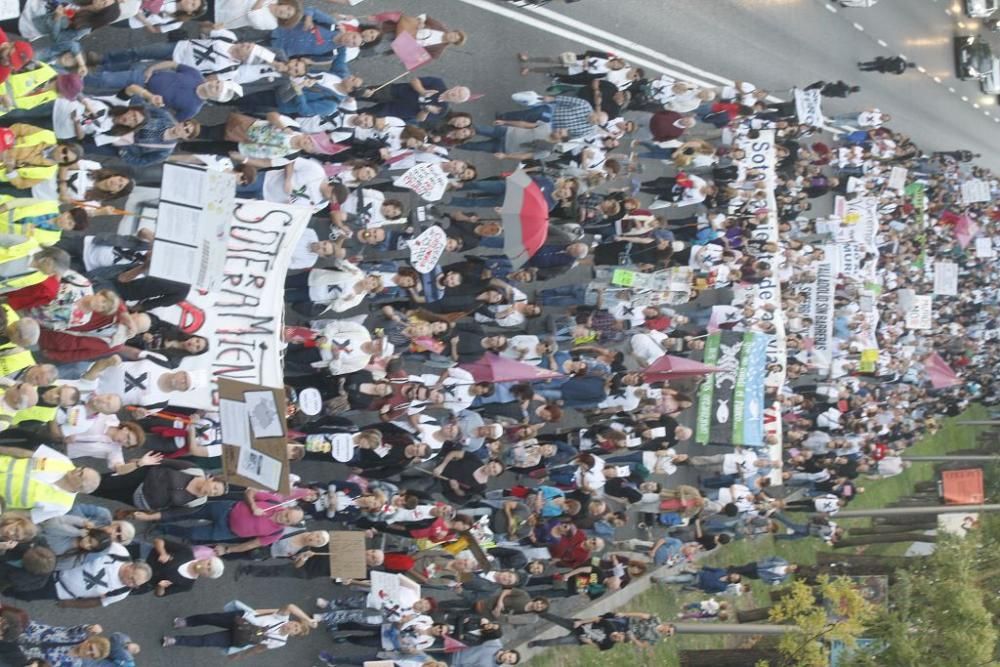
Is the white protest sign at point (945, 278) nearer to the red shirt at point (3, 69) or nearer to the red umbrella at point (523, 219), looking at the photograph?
the red umbrella at point (523, 219)

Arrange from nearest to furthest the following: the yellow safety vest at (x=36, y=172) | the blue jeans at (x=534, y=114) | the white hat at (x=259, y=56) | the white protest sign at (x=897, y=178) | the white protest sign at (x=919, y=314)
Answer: the yellow safety vest at (x=36, y=172), the white hat at (x=259, y=56), the blue jeans at (x=534, y=114), the white protest sign at (x=919, y=314), the white protest sign at (x=897, y=178)

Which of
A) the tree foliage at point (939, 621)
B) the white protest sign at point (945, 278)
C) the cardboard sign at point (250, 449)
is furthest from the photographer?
the white protest sign at point (945, 278)

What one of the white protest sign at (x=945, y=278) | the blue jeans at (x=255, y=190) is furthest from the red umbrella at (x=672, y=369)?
the white protest sign at (x=945, y=278)

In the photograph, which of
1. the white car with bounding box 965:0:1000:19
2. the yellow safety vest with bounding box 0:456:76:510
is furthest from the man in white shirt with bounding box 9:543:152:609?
the white car with bounding box 965:0:1000:19

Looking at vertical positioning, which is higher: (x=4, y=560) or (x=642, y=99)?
(x=642, y=99)

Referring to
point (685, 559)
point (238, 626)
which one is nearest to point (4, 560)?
point (238, 626)

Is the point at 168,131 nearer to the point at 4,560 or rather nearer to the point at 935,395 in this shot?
the point at 4,560
